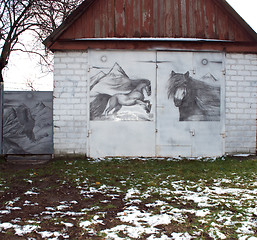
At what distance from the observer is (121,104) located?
8.66m

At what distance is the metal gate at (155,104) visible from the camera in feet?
28.4

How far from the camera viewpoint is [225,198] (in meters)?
4.80

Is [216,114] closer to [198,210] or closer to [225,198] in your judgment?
[225,198]

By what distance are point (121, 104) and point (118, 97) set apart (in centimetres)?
22

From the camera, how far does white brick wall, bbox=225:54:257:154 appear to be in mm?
8914

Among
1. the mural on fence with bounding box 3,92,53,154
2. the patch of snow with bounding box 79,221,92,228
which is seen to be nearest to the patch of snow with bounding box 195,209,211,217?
the patch of snow with bounding box 79,221,92,228

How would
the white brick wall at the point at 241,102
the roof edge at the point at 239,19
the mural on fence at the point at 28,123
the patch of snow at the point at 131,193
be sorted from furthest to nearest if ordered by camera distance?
the white brick wall at the point at 241,102 → the mural on fence at the point at 28,123 → the roof edge at the point at 239,19 → the patch of snow at the point at 131,193

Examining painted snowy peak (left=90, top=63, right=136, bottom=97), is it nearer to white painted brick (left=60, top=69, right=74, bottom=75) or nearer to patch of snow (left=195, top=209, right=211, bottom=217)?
white painted brick (left=60, top=69, right=74, bottom=75)

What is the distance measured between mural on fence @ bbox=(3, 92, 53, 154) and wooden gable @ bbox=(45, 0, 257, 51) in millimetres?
1694

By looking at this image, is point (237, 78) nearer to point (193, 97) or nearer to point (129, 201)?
point (193, 97)

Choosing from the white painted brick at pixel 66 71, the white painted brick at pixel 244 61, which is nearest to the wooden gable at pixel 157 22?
the white painted brick at pixel 244 61

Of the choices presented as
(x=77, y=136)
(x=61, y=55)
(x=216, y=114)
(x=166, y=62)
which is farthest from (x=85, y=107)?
(x=216, y=114)

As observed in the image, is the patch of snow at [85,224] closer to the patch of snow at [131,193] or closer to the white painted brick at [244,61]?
the patch of snow at [131,193]

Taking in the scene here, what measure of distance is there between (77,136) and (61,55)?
95.0 inches
